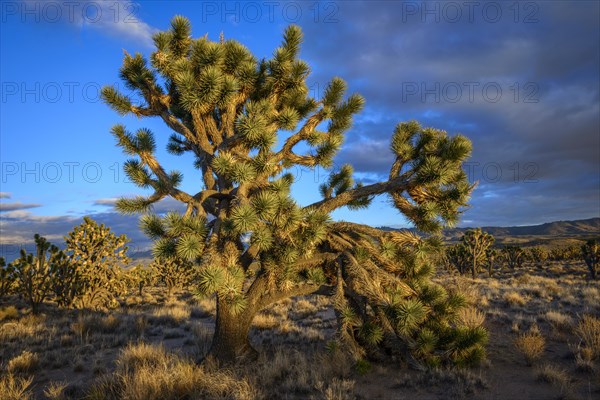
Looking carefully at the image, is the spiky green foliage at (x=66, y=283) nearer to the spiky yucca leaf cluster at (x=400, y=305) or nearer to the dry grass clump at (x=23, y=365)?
the dry grass clump at (x=23, y=365)

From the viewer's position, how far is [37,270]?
15.6 metres

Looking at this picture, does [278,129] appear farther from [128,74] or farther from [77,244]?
[77,244]

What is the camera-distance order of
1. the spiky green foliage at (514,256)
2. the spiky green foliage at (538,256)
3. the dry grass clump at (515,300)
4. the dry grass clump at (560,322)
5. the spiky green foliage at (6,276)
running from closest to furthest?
the dry grass clump at (560,322)
the dry grass clump at (515,300)
the spiky green foliage at (6,276)
the spiky green foliage at (514,256)
the spiky green foliage at (538,256)

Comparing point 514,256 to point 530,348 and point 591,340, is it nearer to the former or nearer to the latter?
point 591,340

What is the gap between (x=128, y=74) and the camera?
7.67m

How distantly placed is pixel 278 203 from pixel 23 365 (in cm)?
653

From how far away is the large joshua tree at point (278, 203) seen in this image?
6211 mm

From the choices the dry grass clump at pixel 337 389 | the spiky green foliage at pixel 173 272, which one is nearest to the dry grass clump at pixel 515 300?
the dry grass clump at pixel 337 389

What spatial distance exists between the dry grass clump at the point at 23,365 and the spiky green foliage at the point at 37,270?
8.41m

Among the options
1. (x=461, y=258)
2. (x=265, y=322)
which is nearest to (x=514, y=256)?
(x=461, y=258)

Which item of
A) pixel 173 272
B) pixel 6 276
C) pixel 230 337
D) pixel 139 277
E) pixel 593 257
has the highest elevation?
pixel 6 276

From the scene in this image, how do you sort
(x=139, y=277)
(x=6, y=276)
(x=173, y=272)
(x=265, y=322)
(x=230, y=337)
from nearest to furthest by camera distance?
1. (x=230, y=337)
2. (x=265, y=322)
3. (x=6, y=276)
4. (x=139, y=277)
5. (x=173, y=272)

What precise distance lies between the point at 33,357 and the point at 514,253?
41281 mm

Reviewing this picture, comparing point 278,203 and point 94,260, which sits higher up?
point 278,203
